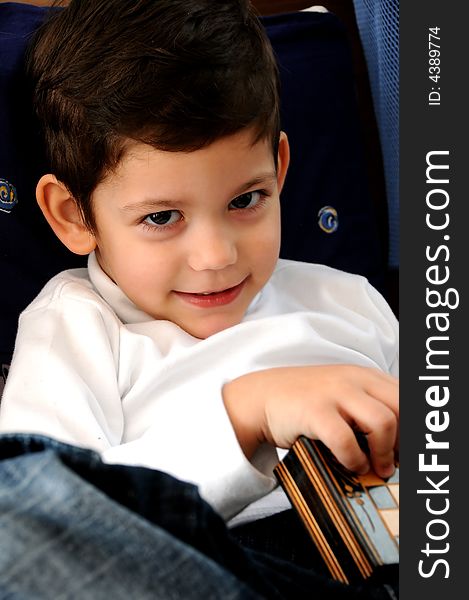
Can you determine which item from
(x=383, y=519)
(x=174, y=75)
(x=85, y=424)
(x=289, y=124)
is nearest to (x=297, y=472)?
(x=383, y=519)

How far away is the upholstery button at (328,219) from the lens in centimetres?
144

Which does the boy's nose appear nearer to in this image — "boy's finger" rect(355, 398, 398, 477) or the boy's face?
the boy's face

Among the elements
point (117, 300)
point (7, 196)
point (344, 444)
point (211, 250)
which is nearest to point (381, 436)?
point (344, 444)

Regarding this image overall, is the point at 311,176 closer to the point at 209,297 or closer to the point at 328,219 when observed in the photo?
the point at 328,219

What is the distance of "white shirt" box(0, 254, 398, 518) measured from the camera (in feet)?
3.06

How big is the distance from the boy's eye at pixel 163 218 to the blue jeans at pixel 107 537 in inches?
15.7

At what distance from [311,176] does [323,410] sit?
2.10ft

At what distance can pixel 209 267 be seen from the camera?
1028mm

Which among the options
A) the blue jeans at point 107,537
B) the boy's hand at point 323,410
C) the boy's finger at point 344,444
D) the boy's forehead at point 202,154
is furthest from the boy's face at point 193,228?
the blue jeans at point 107,537

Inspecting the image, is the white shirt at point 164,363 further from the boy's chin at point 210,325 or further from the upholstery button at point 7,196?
the upholstery button at point 7,196

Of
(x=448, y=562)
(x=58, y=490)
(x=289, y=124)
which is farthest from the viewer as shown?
(x=289, y=124)

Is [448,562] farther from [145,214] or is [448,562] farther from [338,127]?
[338,127]

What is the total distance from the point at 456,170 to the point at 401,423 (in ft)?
0.89

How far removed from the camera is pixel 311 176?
143 cm
